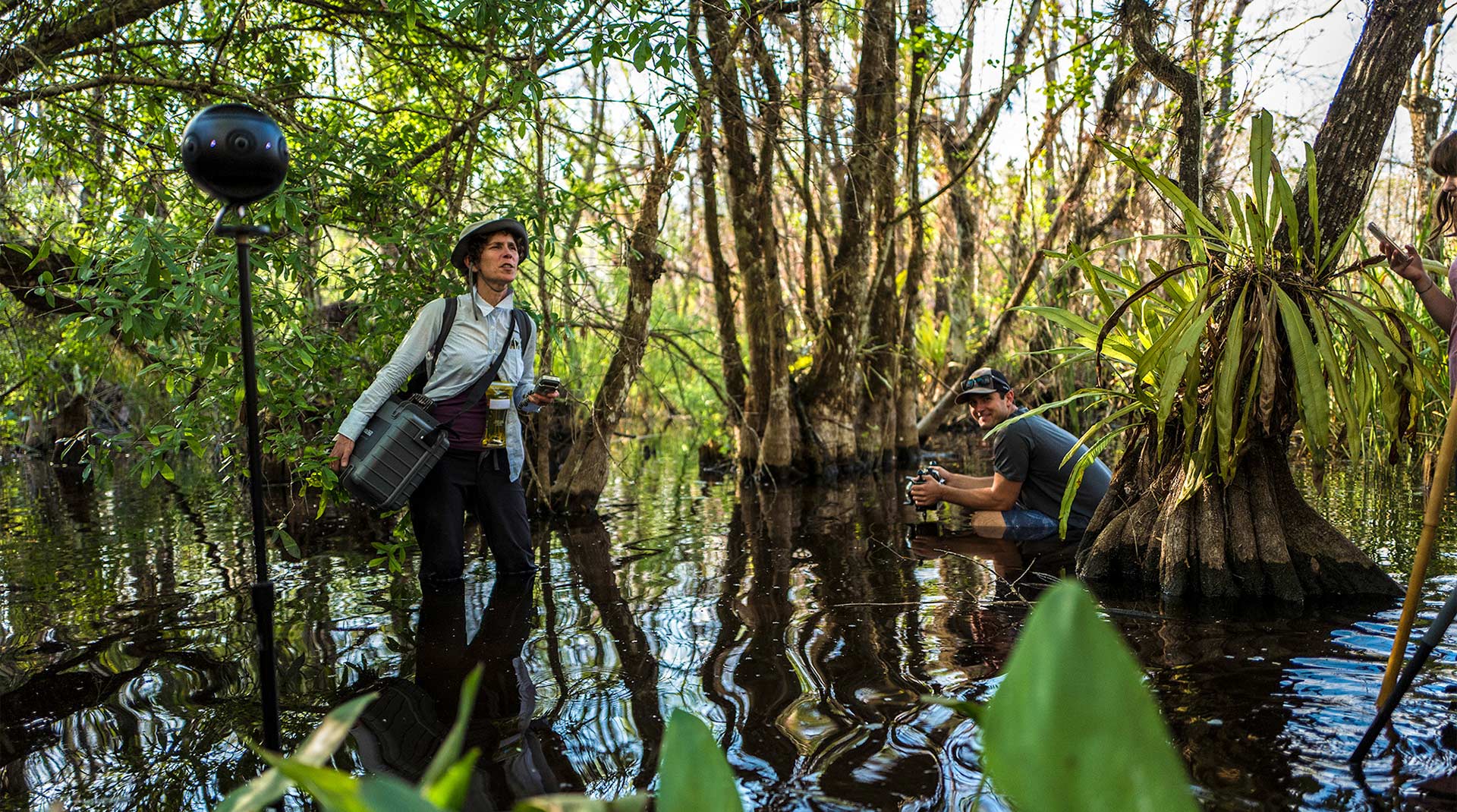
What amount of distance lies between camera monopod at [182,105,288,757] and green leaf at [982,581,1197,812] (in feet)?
6.58

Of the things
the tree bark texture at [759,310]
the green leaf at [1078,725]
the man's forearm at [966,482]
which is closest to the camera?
the green leaf at [1078,725]

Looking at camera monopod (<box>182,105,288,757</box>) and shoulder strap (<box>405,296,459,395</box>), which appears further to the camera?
shoulder strap (<box>405,296,459,395</box>)

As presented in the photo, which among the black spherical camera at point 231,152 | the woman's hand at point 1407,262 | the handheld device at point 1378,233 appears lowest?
the woman's hand at point 1407,262

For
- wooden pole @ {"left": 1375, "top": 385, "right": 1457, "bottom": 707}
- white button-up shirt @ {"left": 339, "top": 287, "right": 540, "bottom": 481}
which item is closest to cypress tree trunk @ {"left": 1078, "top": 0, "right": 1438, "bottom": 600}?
wooden pole @ {"left": 1375, "top": 385, "right": 1457, "bottom": 707}

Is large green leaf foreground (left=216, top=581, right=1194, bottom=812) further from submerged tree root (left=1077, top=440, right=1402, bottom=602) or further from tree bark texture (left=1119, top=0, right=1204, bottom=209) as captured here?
tree bark texture (left=1119, top=0, right=1204, bottom=209)

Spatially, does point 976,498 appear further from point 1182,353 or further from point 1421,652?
point 1421,652

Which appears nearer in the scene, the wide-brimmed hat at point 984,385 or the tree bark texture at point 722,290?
the wide-brimmed hat at point 984,385

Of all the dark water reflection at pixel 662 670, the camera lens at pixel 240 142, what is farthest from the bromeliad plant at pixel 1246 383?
the camera lens at pixel 240 142

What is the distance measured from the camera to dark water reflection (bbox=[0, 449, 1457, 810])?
2.71m

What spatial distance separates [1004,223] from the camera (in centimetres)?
1426

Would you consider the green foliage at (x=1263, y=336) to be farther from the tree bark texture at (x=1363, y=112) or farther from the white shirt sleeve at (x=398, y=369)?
the white shirt sleeve at (x=398, y=369)

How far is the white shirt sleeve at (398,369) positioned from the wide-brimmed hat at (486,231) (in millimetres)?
227

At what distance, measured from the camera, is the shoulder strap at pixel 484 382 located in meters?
4.98

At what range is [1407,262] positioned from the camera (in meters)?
2.73
